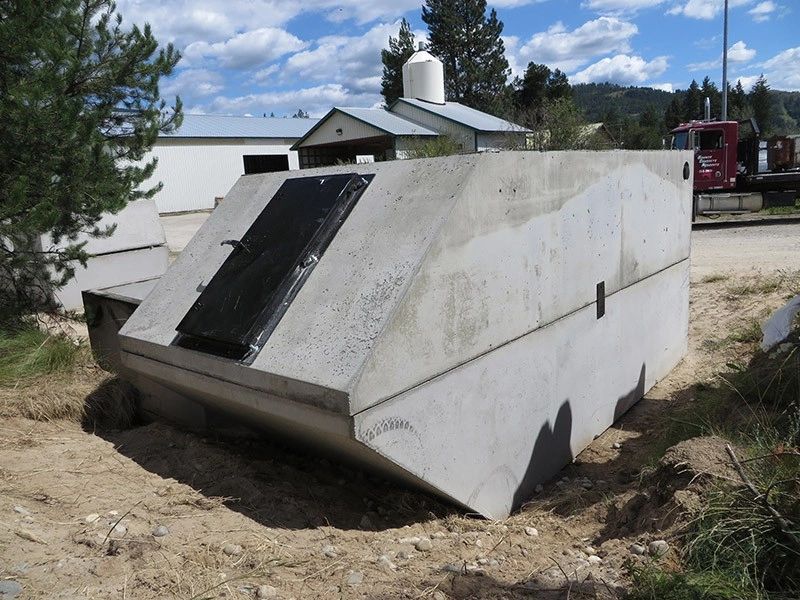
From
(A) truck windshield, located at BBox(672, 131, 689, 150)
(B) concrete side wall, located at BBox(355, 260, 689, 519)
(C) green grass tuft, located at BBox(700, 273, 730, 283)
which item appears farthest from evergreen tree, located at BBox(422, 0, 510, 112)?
(B) concrete side wall, located at BBox(355, 260, 689, 519)

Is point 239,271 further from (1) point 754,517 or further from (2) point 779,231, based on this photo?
(2) point 779,231

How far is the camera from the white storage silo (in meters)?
33.7

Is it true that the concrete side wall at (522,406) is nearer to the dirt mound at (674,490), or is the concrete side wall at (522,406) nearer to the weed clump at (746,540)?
the dirt mound at (674,490)

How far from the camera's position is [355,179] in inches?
146

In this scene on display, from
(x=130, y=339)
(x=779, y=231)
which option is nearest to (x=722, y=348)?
(x=130, y=339)

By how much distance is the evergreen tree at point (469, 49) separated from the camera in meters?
48.1

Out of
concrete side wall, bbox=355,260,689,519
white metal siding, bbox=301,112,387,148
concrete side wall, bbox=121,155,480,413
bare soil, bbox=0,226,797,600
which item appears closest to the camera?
bare soil, bbox=0,226,797,600

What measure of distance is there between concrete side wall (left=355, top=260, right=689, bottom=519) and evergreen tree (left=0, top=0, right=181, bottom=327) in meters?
3.25

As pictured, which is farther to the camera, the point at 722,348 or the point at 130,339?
the point at 722,348

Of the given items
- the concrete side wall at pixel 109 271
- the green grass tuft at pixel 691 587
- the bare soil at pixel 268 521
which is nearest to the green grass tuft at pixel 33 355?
the bare soil at pixel 268 521

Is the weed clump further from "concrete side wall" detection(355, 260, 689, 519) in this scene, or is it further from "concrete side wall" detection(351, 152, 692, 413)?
"concrete side wall" detection(351, 152, 692, 413)

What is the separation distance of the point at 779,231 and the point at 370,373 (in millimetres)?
13074

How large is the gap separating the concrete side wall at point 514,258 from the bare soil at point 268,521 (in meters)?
0.69

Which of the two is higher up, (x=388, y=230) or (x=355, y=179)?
(x=355, y=179)
